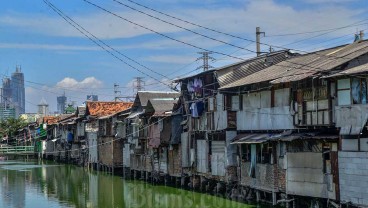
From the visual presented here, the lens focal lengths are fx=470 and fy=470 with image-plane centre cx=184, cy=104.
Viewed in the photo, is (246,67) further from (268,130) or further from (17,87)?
(17,87)

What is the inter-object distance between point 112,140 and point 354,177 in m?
33.7

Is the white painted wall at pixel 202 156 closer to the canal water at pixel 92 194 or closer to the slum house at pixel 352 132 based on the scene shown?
the canal water at pixel 92 194

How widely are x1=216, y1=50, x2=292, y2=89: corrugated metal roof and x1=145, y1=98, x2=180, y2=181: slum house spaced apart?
767 centimetres

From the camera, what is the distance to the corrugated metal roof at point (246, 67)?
29.5 meters

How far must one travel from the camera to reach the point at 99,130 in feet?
176

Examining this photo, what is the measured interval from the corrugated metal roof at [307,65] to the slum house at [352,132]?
1285mm

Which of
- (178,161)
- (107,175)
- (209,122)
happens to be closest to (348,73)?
(209,122)

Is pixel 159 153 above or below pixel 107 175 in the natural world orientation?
above

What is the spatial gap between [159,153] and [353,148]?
2154 cm

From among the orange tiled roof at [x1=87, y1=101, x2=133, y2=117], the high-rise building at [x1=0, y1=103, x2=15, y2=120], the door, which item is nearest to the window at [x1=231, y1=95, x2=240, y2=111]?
the door

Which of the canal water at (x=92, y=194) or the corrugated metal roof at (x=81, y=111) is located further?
the corrugated metal roof at (x=81, y=111)

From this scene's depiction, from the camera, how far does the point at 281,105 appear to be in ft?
79.0

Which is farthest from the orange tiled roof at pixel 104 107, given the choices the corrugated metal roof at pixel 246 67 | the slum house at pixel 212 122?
the corrugated metal roof at pixel 246 67

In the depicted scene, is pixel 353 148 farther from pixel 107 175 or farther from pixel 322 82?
pixel 107 175
